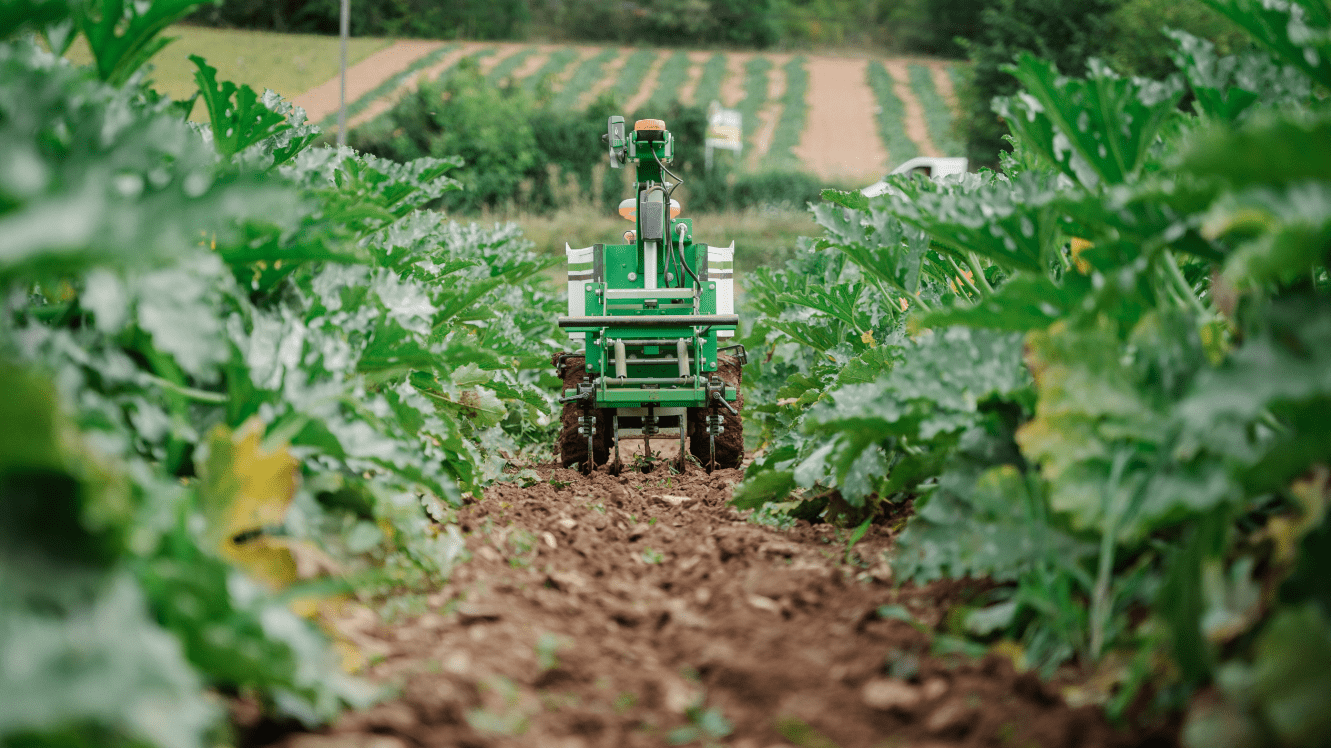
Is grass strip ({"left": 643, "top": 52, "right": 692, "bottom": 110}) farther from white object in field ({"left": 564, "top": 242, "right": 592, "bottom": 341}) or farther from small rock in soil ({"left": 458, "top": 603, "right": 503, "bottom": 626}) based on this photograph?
small rock in soil ({"left": 458, "top": 603, "right": 503, "bottom": 626})

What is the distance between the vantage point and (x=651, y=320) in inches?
227

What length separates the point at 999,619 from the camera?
205 centimetres

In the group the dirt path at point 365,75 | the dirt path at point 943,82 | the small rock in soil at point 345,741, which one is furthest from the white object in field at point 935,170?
the dirt path at point 943,82

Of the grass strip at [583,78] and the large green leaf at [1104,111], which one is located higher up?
the grass strip at [583,78]

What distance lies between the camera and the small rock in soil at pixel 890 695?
6.26 ft

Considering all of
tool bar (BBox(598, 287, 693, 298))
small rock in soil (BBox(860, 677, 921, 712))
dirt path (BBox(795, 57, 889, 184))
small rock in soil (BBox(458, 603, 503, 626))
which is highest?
dirt path (BBox(795, 57, 889, 184))

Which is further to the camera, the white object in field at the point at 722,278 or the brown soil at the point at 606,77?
the brown soil at the point at 606,77

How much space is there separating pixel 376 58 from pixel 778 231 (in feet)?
81.8

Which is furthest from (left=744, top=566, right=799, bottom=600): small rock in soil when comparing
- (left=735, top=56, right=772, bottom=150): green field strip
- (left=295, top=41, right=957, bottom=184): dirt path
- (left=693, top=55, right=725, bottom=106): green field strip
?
(left=693, top=55, right=725, bottom=106): green field strip

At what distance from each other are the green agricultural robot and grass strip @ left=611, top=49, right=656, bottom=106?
37.1 m

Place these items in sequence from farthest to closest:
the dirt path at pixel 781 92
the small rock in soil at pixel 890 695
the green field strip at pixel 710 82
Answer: the green field strip at pixel 710 82
the dirt path at pixel 781 92
the small rock in soil at pixel 890 695

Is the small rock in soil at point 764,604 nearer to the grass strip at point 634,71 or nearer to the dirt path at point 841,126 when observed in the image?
the dirt path at point 841,126

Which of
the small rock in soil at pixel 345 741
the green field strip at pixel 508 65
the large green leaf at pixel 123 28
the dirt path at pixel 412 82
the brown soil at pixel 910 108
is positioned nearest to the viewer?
the small rock in soil at pixel 345 741

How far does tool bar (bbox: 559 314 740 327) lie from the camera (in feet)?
18.8
